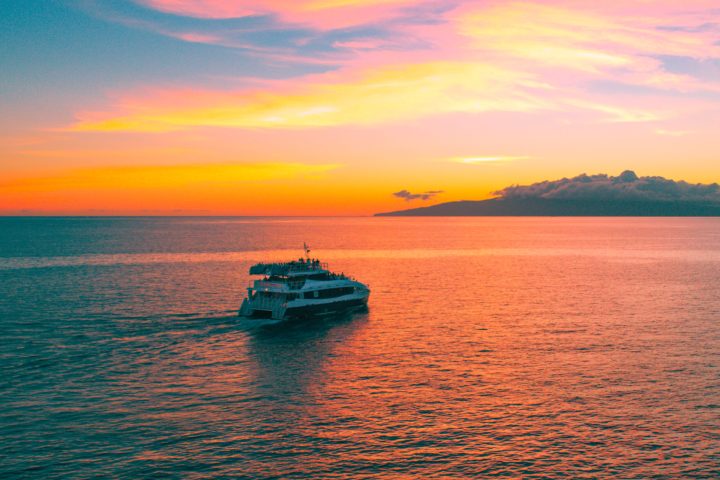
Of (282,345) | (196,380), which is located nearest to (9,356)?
(196,380)

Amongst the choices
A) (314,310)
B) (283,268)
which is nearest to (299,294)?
(314,310)

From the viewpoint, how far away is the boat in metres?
84.4

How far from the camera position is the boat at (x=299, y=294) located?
3322 inches

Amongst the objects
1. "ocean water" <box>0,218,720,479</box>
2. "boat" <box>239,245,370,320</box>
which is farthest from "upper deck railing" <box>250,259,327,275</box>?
"ocean water" <box>0,218,720,479</box>

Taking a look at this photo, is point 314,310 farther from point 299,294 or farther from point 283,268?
point 283,268

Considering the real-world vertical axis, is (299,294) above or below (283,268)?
below

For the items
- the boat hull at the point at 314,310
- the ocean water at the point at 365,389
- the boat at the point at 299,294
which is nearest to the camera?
the ocean water at the point at 365,389

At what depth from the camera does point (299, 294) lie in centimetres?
8775

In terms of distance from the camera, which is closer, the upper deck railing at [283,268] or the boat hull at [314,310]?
the boat hull at [314,310]

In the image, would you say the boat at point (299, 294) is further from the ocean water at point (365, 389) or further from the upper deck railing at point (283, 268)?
the ocean water at point (365, 389)

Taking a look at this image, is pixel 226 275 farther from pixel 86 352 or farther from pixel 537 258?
pixel 537 258

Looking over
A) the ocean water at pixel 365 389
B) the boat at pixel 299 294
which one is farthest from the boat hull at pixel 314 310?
the ocean water at pixel 365 389

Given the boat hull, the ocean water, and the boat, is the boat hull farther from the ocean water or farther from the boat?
the ocean water

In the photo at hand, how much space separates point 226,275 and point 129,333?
67430 millimetres
